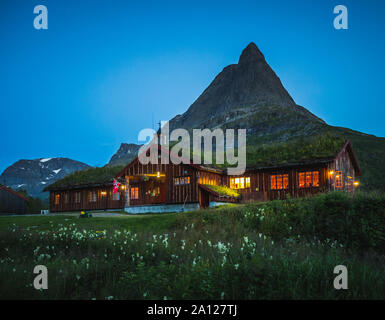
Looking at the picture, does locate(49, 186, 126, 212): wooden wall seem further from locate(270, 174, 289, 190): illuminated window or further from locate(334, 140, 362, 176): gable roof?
locate(334, 140, 362, 176): gable roof

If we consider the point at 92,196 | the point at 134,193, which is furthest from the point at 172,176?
the point at 92,196

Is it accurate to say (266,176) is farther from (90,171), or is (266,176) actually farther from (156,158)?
(90,171)

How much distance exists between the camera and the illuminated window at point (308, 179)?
2980 cm

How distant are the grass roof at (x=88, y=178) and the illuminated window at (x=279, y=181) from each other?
21325 mm

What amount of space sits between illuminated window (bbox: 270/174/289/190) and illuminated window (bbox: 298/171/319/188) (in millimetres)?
1248

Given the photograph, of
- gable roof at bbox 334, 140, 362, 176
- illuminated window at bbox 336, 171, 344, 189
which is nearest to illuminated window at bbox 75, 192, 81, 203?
illuminated window at bbox 336, 171, 344, 189

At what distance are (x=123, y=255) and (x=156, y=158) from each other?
2376 cm

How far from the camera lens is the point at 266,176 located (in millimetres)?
32344

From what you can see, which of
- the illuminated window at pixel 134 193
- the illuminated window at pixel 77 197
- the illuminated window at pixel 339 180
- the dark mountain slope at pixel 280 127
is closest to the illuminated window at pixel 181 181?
the dark mountain slope at pixel 280 127

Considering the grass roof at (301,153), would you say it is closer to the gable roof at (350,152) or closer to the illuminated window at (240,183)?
the gable roof at (350,152)

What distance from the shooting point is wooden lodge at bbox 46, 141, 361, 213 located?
29.9 m

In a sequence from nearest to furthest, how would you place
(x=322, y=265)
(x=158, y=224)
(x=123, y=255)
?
(x=322, y=265) → (x=123, y=255) → (x=158, y=224)
